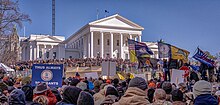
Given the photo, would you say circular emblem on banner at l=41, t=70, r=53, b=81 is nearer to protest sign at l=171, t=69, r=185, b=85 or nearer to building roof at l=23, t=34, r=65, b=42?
protest sign at l=171, t=69, r=185, b=85

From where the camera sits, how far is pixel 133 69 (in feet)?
138

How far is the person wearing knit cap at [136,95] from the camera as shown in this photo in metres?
4.39

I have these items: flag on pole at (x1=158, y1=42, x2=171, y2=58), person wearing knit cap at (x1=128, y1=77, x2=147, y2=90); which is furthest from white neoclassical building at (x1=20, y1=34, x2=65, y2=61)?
person wearing knit cap at (x1=128, y1=77, x2=147, y2=90)

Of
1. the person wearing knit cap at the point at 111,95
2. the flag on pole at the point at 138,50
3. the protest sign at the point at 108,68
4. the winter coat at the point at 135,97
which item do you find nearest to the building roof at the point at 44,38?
the flag on pole at the point at 138,50

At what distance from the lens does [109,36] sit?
84188 mm

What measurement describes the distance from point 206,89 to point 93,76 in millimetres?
10047

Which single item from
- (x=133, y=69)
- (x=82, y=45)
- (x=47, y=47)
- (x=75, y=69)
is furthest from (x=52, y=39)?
(x=133, y=69)

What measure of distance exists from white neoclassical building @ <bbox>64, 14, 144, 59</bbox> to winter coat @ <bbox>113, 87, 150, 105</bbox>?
74.0m

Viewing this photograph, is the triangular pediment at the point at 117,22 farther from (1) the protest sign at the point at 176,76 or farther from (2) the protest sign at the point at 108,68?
(1) the protest sign at the point at 176,76

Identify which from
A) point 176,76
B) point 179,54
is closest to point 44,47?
point 179,54

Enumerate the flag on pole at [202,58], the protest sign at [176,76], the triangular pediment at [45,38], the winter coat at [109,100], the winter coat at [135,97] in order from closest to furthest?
the winter coat at [135,97], the winter coat at [109,100], the protest sign at [176,76], the flag on pole at [202,58], the triangular pediment at [45,38]

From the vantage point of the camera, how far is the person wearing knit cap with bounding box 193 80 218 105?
5041mm

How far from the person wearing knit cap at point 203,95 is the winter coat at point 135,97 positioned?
1032 mm

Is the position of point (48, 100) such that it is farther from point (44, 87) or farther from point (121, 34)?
point (121, 34)
